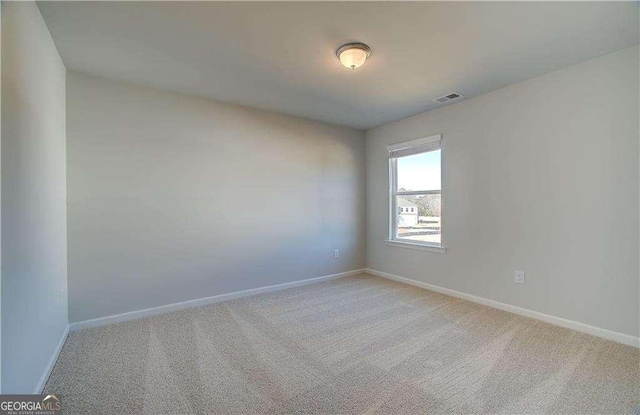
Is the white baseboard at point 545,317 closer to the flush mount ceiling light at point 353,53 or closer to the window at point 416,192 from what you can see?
the window at point 416,192

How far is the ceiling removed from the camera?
6.09 feet

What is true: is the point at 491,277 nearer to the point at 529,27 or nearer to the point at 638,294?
the point at 638,294

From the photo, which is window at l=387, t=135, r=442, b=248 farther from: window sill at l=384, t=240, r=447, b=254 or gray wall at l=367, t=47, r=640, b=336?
gray wall at l=367, t=47, r=640, b=336

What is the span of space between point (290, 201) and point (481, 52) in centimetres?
270

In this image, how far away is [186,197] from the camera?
10.5 feet

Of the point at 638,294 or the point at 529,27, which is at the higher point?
the point at 529,27

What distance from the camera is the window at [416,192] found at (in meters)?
3.84

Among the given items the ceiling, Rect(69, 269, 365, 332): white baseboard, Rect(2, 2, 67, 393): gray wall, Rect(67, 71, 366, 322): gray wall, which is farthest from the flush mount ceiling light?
Rect(69, 269, 365, 332): white baseboard

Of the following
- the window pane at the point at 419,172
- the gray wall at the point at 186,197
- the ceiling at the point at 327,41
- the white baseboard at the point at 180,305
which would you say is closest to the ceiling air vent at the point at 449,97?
the ceiling at the point at 327,41

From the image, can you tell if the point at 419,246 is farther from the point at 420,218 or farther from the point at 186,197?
the point at 186,197

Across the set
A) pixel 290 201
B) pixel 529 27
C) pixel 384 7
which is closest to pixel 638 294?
pixel 529 27

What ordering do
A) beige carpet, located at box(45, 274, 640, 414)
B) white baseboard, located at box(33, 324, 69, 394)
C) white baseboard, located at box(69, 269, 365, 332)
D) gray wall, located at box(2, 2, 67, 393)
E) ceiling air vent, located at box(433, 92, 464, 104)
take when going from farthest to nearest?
ceiling air vent, located at box(433, 92, 464, 104) < white baseboard, located at box(69, 269, 365, 332) < white baseboard, located at box(33, 324, 69, 394) < beige carpet, located at box(45, 274, 640, 414) < gray wall, located at box(2, 2, 67, 393)

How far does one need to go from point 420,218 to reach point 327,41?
2.80m

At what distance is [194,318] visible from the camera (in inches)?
114
